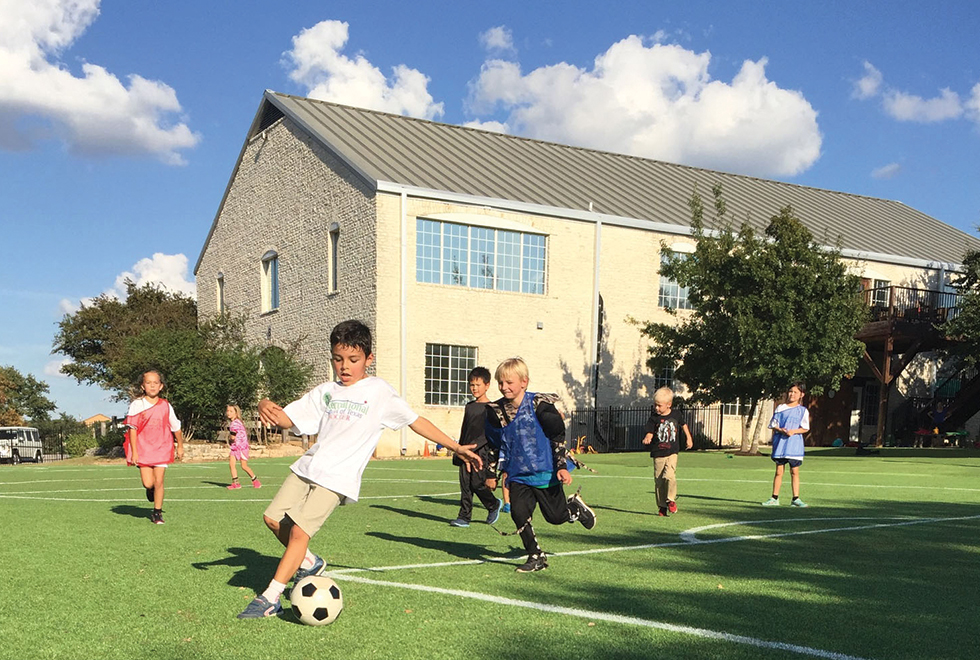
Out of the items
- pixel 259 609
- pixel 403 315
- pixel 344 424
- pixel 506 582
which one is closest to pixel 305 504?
pixel 344 424

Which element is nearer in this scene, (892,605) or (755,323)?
(892,605)

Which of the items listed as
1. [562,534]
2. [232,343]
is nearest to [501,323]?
[232,343]

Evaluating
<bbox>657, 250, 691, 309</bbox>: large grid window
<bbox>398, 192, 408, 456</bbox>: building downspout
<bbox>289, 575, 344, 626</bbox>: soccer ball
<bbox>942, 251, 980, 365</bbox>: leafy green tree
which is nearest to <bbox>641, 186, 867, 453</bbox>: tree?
<bbox>942, 251, 980, 365</bbox>: leafy green tree

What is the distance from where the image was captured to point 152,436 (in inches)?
396

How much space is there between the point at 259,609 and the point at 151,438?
5.57 metres

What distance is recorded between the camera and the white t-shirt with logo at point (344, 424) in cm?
537

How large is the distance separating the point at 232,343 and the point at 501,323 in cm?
1113

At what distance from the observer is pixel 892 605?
5.77 m

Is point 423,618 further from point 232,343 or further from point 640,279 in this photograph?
point 232,343

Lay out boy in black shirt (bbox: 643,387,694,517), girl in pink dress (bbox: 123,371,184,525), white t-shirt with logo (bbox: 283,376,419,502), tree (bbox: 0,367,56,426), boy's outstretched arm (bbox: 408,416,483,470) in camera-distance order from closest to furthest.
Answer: white t-shirt with logo (bbox: 283,376,419,502), boy's outstretched arm (bbox: 408,416,483,470), girl in pink dress (bbox: 123,371,184,525), boy in black shirt (bbox: 643,387,694,517), tree (bbox: 0,367,56,426)

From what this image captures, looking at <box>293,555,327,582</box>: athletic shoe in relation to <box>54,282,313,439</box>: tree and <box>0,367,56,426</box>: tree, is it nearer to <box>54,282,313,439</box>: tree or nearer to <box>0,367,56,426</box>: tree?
<box>54,282,313,439</box>: tree

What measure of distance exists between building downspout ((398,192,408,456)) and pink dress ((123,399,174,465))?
1718cm

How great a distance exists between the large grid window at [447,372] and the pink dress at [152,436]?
1803 centimetres

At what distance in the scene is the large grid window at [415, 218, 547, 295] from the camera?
28.4 metres
